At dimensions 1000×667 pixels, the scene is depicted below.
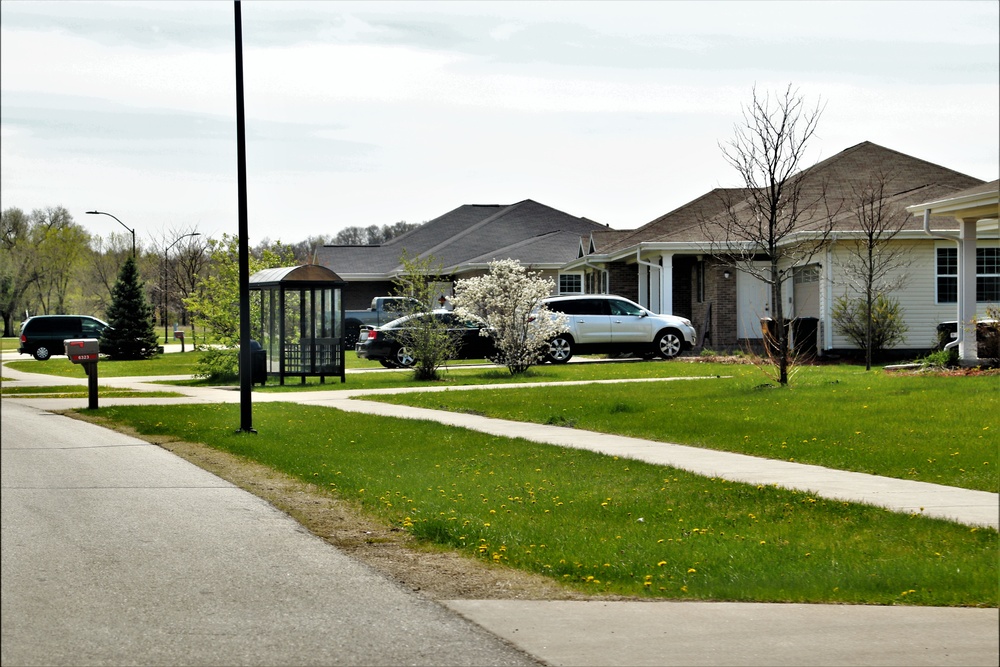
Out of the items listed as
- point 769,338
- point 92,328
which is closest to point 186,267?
point 92,328

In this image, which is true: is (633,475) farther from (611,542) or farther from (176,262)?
(176,262)

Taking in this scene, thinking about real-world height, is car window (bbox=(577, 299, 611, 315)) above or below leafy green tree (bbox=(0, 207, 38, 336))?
above

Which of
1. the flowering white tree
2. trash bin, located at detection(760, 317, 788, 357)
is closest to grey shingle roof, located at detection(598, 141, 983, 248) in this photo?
trash bin, located at detection(760, 317, 788, 357)

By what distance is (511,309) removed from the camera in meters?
26.3

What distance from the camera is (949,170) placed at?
34.7 metres

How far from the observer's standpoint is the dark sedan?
30.3m

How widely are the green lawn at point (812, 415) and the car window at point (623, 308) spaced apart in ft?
28.6

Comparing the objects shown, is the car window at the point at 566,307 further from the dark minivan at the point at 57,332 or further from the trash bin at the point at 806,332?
the dark minivan at the point at 57,332

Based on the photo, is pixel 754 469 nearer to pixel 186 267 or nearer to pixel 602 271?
pixel 602 271

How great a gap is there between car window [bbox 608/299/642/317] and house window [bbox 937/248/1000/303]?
797 cm

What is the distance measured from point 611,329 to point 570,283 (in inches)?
775

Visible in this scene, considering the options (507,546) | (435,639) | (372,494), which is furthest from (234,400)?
(435,639)

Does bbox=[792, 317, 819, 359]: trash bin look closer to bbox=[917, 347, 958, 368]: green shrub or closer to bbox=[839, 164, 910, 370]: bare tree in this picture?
bbox=[839, 164, 910, 370]: bare tree

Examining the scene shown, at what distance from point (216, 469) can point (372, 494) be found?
9.69ft
